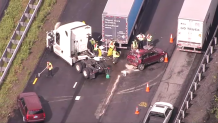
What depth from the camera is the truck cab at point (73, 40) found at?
167ft

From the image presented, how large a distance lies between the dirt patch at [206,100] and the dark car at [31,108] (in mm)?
10067

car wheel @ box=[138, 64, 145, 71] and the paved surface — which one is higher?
the paved surface

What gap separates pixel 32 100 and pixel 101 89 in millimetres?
5915

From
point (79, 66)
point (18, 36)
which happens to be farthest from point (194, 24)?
point (18, 36)

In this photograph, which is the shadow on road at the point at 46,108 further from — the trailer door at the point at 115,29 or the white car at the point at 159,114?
the trailer door at the point at 115,29

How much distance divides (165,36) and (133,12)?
3.56 metres

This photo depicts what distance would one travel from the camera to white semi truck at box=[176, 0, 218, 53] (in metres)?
50.3

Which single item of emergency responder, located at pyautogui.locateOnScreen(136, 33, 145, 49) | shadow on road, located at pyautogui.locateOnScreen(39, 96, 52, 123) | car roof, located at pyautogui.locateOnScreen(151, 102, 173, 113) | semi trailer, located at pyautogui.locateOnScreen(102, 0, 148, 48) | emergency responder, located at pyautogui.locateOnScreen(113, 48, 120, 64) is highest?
semi trailer, located at pyautogui.locateOnScreen(102, 0, 148, 48)

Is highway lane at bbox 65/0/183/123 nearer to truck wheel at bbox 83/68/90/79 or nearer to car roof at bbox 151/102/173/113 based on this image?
truck wheel at bbox 83/68/90/79

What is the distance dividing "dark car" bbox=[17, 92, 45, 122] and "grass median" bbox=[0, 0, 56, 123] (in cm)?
213

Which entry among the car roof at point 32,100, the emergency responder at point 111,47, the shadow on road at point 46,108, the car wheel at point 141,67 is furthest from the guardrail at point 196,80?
the car roof at point 32,100

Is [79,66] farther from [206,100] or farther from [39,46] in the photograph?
[206,100]

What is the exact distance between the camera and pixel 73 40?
5125 centimetres

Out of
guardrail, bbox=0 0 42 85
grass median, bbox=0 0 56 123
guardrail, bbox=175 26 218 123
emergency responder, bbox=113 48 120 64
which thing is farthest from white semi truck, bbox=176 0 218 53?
guardrail, bbox=0 0 42 85
